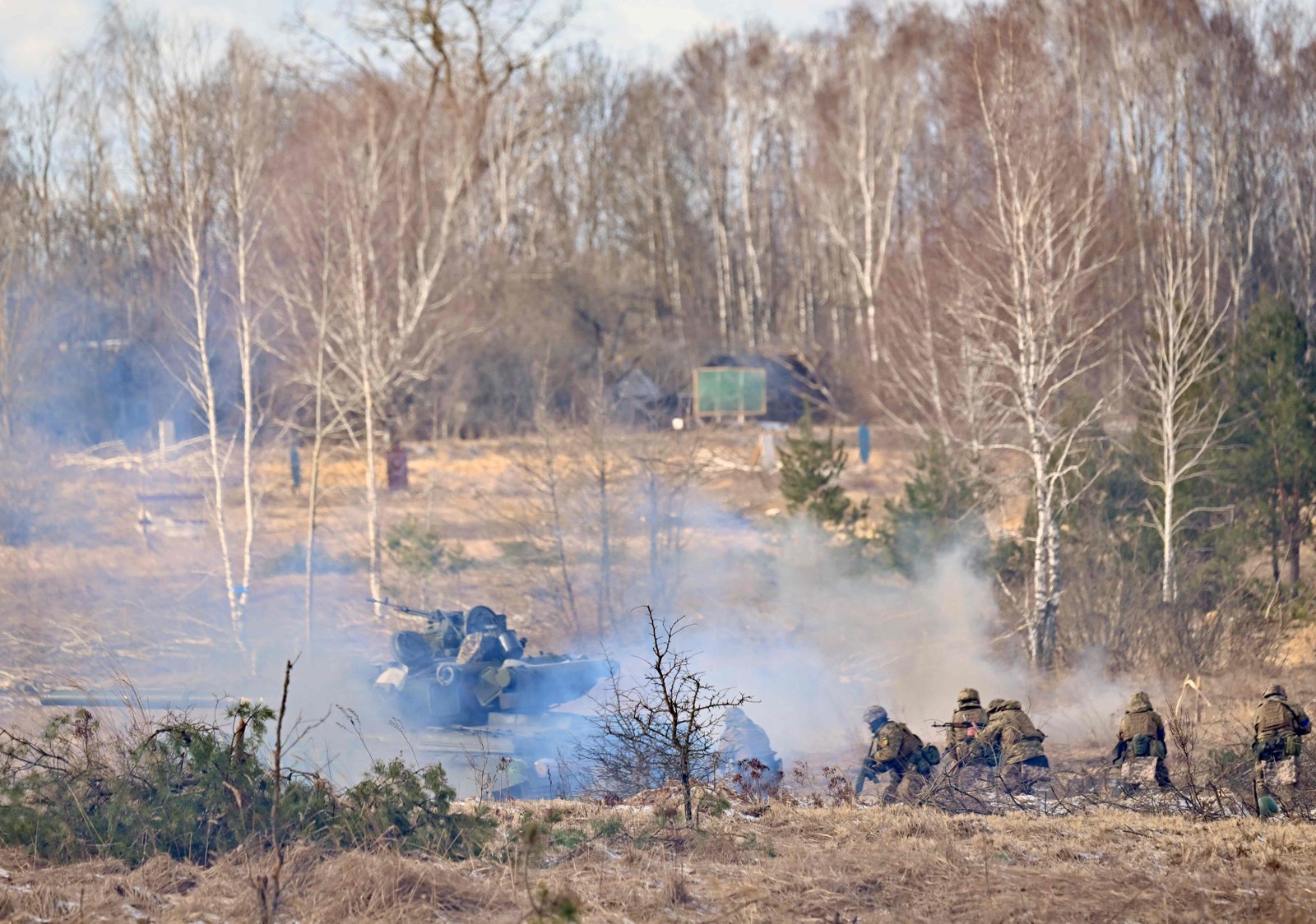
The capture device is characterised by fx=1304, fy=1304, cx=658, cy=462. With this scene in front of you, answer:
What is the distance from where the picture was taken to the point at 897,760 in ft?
36.9

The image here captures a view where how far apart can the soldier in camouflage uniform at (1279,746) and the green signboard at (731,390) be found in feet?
84.9

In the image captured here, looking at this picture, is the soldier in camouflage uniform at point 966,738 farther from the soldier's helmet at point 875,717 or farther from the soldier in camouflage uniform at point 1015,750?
the soldier's helmet at point 875,717

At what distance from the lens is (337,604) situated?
2153 centimetres

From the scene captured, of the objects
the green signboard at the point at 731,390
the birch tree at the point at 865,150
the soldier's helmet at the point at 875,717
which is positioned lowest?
the soldier's helmet at the point at 875,717

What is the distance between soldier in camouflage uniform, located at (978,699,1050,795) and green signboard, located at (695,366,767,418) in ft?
81.5

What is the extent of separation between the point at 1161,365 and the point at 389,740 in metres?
11.9

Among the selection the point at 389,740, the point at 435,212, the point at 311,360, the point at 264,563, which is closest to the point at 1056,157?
the point at 389,740

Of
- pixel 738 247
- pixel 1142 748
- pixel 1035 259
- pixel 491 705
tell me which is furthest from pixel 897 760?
pixel 738 247

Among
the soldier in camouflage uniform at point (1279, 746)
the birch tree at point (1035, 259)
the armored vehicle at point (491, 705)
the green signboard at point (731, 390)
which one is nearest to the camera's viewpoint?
the soldier in camouflage uniform at point (1279, 746)

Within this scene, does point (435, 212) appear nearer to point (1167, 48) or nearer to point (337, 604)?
point (337, 604)

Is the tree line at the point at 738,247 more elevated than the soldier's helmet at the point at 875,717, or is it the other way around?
the tree line at the point at 738,247

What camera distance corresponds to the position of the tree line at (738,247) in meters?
18.7

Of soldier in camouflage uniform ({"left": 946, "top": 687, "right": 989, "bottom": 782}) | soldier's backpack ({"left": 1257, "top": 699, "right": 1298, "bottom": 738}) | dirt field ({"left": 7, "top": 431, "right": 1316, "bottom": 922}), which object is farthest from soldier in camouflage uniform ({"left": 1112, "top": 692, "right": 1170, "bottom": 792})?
soldier in camouflage uniform ({"left": 946, "top": 687, "right": 989, "bottom": 782})

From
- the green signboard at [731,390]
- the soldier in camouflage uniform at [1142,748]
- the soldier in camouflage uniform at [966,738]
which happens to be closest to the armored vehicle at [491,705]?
the soldier in camouflage uniform at [966,738]
